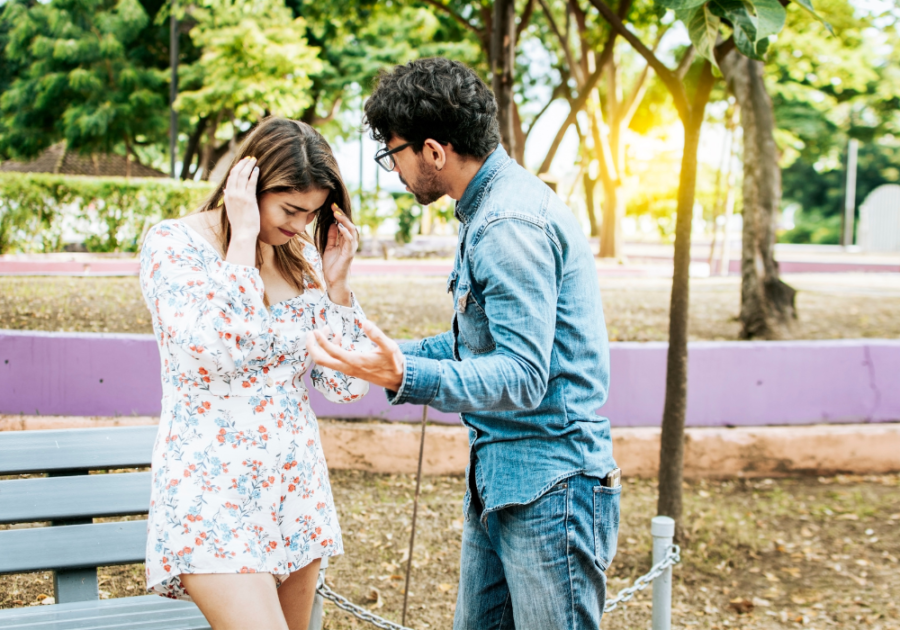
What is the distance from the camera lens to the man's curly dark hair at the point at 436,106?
190 centimetres

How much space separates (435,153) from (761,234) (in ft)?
20.6

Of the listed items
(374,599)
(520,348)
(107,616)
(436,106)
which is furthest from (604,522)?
(374,599)

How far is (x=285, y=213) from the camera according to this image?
226cm

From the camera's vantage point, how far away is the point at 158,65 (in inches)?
898

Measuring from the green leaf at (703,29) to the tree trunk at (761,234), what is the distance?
486 cm

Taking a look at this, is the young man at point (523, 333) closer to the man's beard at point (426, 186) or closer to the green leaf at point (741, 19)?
the man's beard at point (426, 186)

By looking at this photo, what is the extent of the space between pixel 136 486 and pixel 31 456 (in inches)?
13.3

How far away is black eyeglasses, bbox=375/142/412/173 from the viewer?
6.52ft

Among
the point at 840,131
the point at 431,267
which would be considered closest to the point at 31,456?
the point at 431,267

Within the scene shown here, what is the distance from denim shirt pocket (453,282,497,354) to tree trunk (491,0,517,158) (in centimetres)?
578

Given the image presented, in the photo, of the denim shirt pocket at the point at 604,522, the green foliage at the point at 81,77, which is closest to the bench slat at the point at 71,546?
the denim shirt pocket at the point at 604,522

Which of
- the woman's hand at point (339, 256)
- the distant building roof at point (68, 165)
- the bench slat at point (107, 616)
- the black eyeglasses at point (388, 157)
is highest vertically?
the distant building roof at point (68, 165)

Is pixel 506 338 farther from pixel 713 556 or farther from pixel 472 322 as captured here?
pixel 713 556

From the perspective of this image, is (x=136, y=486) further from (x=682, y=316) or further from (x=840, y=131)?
(x=840, y=131)
